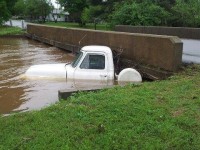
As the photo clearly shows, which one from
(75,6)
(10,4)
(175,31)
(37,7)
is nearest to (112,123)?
(175,31)

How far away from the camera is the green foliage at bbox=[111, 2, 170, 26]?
27.6m

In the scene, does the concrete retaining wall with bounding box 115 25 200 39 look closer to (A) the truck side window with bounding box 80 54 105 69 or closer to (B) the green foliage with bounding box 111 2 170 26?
(B) the green foliage with bounding box 111 2 170 26

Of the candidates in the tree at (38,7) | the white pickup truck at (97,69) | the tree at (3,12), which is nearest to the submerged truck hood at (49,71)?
the white pickup truck at (97,69)

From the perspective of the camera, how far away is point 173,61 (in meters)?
10.5

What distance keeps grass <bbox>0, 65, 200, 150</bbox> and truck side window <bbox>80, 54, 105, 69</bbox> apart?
2.45 metres

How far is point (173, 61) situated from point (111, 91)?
2879 mm

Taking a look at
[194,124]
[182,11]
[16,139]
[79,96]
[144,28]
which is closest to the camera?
[16,139]

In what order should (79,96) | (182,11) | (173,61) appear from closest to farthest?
(79,96), (173,61), (182,11)

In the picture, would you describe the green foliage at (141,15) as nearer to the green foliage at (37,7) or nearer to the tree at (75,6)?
the tree at (75,6)

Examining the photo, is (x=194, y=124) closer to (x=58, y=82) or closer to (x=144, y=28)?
(x=58, y=82)

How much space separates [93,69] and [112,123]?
174 inches

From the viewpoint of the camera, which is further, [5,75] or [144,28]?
[144,28]

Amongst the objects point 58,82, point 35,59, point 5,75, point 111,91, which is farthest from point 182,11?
point 111,91

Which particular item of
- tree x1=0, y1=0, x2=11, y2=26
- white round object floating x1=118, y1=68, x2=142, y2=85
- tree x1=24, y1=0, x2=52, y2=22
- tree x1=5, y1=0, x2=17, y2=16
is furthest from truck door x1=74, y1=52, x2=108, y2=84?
tree x1=24, y1=0, x2=52, y2=22
